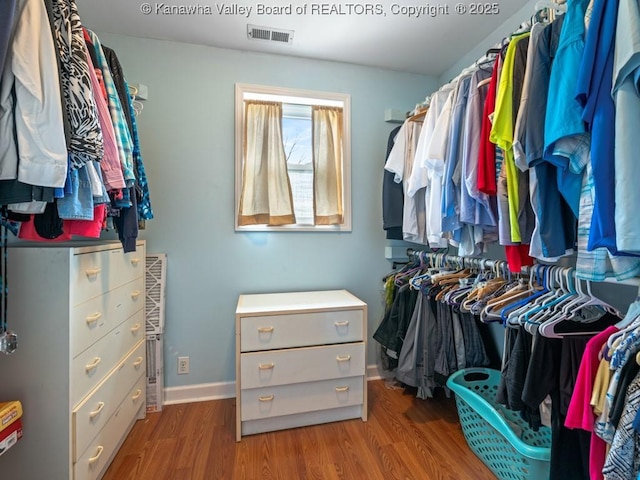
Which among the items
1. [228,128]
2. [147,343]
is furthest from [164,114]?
[147,343]

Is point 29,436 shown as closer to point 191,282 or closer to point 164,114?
point 191,282

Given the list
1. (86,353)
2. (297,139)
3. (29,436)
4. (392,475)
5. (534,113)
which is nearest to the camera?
(534,113)

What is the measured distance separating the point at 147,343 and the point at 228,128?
1504 millimetres

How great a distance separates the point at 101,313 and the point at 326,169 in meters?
1.60

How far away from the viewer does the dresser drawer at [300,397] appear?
157 centimetres

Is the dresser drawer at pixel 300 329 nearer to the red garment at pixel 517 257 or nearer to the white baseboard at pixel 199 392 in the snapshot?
the white baseboard at pixel 199 392

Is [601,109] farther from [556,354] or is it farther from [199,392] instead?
[199,392]

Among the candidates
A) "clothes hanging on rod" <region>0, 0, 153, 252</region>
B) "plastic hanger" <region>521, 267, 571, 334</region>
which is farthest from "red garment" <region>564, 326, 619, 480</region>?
"clothes hanging on rod" <region>0, 0, 153, 252</region>

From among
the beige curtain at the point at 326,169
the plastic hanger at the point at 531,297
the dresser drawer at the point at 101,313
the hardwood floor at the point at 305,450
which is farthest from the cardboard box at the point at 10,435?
the plastic hanger at the point at 531,297

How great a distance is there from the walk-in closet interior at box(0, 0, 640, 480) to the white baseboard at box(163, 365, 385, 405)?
1cm

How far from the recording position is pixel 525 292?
1.28 m

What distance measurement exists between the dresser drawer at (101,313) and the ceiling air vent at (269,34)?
5.50ft

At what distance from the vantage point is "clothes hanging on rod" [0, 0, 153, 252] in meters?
0.76

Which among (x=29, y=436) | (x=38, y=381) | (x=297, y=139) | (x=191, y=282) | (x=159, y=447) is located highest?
(x=297, y=139)
